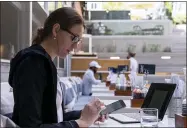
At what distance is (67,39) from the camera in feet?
5.80

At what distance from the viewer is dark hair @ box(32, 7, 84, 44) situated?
5.72ft

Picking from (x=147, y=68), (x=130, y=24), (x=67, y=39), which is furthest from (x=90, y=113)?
(x=130, y=24)

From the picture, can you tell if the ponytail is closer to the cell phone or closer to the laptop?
the cell phone

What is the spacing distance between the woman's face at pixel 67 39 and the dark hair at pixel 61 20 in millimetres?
24

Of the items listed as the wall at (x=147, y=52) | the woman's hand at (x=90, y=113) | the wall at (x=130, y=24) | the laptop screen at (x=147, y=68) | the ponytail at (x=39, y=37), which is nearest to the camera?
the woman's hand at (x=90, y=113)

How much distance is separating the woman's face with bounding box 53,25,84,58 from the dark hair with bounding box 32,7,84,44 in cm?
2

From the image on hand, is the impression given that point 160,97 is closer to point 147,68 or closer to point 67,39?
point 67,39

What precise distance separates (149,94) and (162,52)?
393 inches

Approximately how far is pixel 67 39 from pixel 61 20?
0.32 ft

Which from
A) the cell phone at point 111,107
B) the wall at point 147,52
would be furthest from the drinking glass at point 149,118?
the wall at point 147,52

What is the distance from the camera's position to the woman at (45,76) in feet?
4.95

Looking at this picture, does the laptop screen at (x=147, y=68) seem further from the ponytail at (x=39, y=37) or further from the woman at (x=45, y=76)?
the ponytail at (x=39, y=37)

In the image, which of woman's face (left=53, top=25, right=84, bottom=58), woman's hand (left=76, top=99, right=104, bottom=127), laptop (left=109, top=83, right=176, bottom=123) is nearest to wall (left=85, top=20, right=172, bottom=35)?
laptop (left=109, top=83, right=176, bottom=123)

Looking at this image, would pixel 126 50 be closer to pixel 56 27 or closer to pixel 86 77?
pixel 86 77
